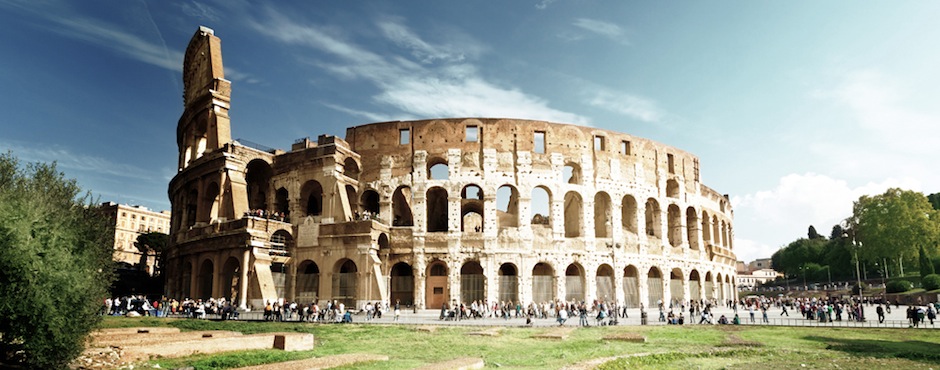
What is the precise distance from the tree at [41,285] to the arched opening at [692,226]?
3896 cm

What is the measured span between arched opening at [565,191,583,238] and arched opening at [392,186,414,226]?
32.7 feet

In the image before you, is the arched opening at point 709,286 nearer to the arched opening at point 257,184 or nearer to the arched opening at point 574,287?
the arched opening at point 574,287

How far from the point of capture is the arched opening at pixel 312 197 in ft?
123

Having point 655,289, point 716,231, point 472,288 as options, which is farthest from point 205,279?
point 716,231

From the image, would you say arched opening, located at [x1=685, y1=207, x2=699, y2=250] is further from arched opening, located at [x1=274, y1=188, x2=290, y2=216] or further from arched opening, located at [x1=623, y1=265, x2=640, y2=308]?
arched opening, located at [x1=274, y1=188, x2=290, y2=216]

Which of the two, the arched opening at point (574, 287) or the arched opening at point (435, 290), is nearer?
the arched opening at point (435, 290)

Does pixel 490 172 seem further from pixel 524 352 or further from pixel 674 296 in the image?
pixel 524 352

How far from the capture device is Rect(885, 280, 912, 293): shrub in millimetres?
52844

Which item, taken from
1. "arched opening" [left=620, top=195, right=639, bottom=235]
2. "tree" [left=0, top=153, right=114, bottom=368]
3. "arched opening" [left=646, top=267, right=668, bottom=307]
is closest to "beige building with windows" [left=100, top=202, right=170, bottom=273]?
"arched opening" [left=620, top=195, right=639, bottom=235]

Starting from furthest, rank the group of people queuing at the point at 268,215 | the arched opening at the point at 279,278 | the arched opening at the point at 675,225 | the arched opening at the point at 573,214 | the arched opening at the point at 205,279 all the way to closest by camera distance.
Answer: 1. the arched opening at the point at 675,225
2. the arched opening at the point at 573,214
3. the arched opening at the point at 205,279
4. the group of people queuing at the point at 268,215
5. the arched opening at the point at 279,278

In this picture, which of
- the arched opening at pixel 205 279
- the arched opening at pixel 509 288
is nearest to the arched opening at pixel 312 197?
A: the arched opening at pixel 205 279

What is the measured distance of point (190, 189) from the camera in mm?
39906

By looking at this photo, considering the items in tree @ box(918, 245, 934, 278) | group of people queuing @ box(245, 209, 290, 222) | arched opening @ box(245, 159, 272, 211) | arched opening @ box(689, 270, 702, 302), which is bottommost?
arched opening @ box(689, 270, 702, 302)

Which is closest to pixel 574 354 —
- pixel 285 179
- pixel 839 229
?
pixel 285 179
